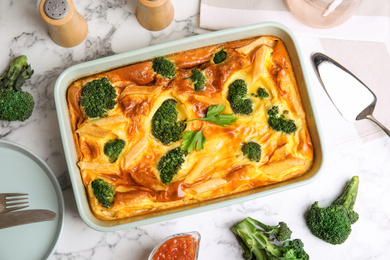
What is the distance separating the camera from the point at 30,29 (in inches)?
129

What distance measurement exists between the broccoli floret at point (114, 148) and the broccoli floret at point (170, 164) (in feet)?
0.90

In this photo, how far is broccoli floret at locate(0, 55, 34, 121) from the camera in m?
3.08

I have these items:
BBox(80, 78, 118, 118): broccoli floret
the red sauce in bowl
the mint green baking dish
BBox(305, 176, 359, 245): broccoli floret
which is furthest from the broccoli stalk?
BBox(80, 78, 118, 118): broccoli floret

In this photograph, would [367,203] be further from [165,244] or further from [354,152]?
[165,244]

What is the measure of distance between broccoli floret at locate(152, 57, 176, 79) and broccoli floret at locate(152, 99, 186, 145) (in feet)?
0.60

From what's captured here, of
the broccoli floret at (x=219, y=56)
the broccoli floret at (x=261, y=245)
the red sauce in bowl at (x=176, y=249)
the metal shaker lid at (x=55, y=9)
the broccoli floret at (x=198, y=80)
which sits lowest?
the broccoli floret at (x=261, y=245)

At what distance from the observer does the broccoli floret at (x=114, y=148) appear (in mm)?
2887

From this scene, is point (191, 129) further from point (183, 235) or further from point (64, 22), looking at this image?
point (64, 22)

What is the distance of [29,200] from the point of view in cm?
310

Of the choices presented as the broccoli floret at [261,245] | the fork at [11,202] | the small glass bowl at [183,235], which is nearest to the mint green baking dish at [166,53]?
the small glass bowl at [183,235]

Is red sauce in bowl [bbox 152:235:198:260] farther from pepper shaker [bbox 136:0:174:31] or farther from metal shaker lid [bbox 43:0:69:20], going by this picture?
metal shaker lid [bbox 43:0:69:20]

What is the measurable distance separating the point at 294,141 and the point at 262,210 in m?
0.62

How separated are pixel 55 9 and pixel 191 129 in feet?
3.82

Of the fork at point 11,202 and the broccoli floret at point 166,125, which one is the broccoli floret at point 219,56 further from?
the fork at point 11,202
